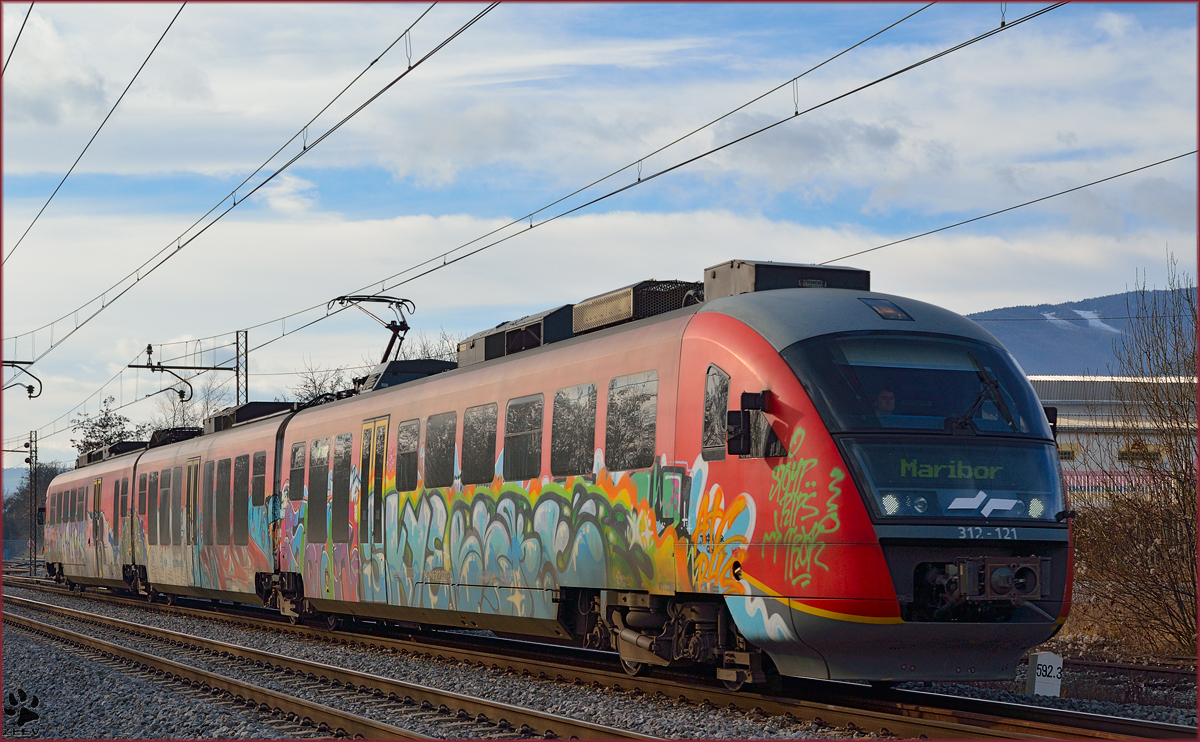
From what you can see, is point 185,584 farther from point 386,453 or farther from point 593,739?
point 593,739

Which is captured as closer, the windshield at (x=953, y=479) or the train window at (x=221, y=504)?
the windshield at (x=953, y=479)

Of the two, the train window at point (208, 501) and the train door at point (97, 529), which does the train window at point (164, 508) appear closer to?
the train window at point (208, 501)

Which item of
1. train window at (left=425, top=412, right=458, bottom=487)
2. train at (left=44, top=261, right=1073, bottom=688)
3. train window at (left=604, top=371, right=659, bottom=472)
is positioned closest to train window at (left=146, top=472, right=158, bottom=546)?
train at (left=44, top=261, right=1073, bottom=688)

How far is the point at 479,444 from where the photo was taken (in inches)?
555

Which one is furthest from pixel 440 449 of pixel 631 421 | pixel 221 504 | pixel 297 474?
pixel 221 504

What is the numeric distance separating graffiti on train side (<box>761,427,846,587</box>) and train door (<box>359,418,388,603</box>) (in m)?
8.24

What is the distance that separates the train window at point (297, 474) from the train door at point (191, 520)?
19.0 ft

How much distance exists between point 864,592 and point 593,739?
7.32 feet

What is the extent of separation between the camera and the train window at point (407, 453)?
51.6 feet

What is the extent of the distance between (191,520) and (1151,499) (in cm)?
1810

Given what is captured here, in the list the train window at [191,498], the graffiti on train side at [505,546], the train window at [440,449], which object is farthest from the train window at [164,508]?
the train window at [440,449]

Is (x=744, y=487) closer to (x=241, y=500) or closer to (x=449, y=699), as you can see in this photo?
(x=449, y=699)

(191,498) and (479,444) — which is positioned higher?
(479,444)

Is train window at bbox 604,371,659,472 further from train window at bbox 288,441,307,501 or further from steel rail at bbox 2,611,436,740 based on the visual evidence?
train window at bbox 288,441,307,501
